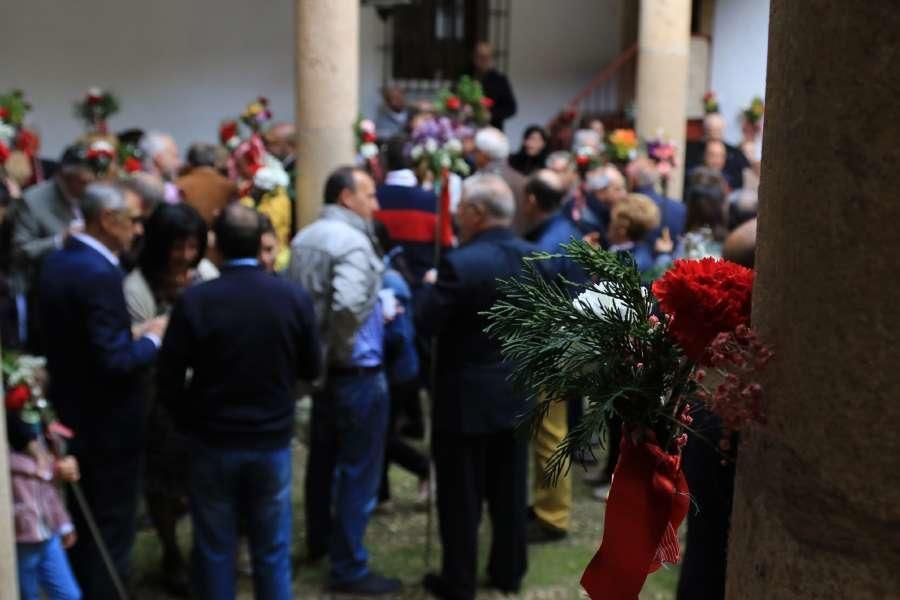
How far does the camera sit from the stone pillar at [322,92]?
247 inches

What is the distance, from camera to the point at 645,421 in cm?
152

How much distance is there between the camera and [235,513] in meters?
3.97

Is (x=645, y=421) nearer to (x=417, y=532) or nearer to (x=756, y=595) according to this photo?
(x=756, y=595)

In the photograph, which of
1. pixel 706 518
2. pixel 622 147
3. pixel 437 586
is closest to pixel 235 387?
pixel 437 586

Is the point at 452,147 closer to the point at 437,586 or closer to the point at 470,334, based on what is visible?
the point at 470,334

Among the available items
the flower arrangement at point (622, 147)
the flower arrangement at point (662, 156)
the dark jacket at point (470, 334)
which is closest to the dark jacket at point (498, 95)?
the flower arrangement at point (622, 147)

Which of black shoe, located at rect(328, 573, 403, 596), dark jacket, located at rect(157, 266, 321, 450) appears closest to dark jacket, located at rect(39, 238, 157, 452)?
dark jacket, located at rect(157, 266, 321, 450)

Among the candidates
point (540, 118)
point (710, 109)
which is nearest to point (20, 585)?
point (710, 109)

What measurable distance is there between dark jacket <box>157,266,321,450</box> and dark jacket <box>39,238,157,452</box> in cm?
23

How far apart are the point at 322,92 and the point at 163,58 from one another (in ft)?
19.8

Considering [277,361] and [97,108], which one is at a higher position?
[97,108]

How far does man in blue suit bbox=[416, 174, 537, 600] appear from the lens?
4332 millimetres

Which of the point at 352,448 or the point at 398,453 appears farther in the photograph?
the point at 398,453

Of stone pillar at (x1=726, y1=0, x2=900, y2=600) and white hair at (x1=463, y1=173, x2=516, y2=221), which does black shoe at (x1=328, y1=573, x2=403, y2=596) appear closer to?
white hair at (x1=463, y1=173, x2=516, y2=221)
